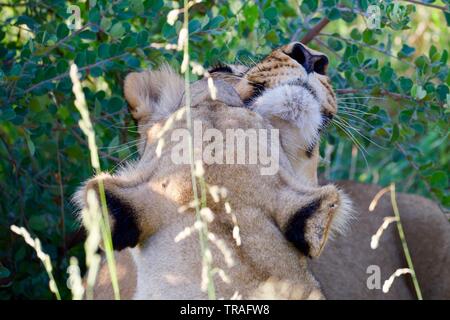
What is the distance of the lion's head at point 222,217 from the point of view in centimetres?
247

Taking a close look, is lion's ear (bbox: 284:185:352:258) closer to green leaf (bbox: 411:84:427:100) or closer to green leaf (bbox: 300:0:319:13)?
green leaf (bbox: 411:84:427:100)

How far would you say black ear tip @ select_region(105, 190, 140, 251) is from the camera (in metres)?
2.54

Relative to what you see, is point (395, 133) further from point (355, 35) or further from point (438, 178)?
point (355, 35)

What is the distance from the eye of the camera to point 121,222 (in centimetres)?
Result: 255

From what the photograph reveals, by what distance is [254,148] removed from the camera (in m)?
2.71

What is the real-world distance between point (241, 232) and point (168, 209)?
234 mm

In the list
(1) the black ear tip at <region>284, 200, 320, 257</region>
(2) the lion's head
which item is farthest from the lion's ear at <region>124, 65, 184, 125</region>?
(1) the black ear tip at <region>284, 200, 320, 257</region>

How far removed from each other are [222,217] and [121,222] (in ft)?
0.97

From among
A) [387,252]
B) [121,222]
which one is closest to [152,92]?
[121,222]

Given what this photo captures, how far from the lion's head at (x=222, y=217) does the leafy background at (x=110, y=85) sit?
2.84ft

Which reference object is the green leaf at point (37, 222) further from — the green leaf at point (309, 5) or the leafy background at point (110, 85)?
the green leaf at point (309, 5)

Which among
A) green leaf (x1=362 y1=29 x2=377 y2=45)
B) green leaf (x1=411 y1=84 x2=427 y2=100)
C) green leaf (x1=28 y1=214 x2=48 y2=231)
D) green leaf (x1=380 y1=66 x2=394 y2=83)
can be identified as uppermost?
green leaf (x1=362 y1=29 x2=377 y2=45)

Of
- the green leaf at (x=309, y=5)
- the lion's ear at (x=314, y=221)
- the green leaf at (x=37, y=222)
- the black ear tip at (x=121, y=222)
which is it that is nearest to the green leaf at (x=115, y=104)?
the green leaf at (x=37, y=222)

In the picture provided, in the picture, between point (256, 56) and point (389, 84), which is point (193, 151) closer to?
point (256, 56)
